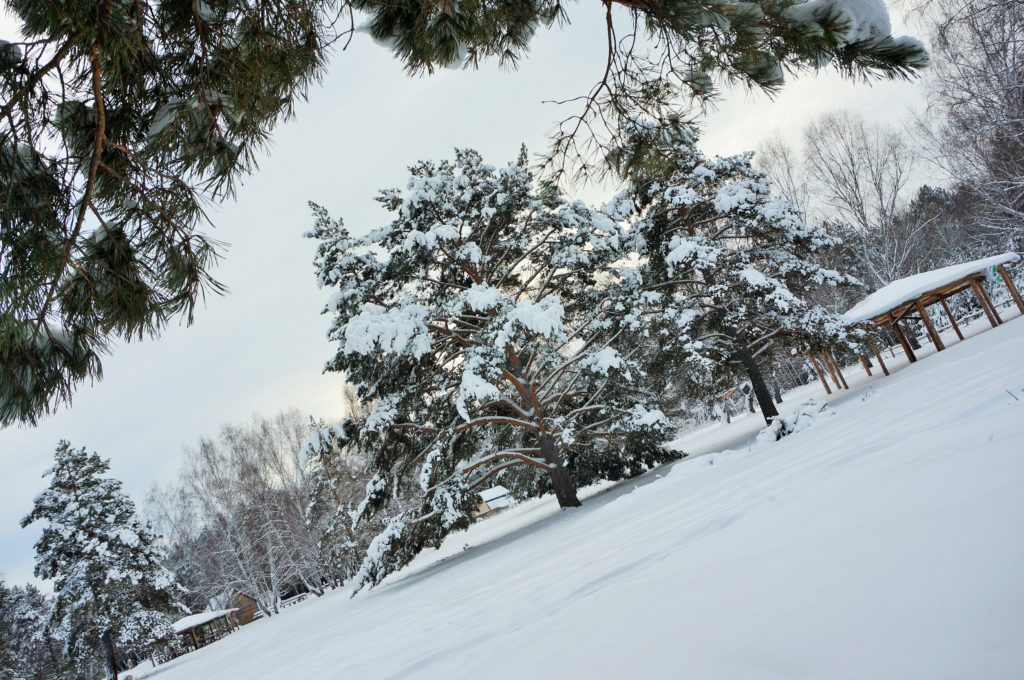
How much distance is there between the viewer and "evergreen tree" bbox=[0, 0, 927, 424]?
7.29 ft

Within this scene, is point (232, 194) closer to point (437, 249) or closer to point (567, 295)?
point (437, 249)

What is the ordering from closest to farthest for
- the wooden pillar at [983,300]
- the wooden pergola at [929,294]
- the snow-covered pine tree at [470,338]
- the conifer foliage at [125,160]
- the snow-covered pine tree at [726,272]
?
the conifer foliage at [125,160], the snow-covered pine tree at [470,338], the snow-covered pine tree at [726,272], the wooden pergola at [929,294], the wooden pillar at [983,300]

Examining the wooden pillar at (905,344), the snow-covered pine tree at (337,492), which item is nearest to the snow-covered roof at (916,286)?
the wooden pillar at (905,344)

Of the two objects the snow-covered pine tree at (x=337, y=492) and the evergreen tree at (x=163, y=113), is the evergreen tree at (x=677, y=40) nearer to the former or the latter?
the evergreen tree at (x=163, y=113)

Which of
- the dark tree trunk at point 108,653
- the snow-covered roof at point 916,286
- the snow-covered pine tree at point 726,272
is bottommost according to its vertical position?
the dark tree trunk at point 108,653

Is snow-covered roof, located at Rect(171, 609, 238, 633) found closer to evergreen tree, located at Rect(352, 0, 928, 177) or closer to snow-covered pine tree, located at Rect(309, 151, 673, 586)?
snow-covered pine tree, located at Rect(309, 151, 673, 586)

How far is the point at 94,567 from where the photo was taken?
62.7ft

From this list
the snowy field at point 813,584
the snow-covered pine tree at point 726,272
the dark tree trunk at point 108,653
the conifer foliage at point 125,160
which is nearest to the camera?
the snowy field at point 813,584

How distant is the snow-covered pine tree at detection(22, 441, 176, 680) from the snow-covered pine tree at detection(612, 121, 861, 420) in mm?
20310

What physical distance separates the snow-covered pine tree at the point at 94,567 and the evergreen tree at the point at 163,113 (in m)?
22.0

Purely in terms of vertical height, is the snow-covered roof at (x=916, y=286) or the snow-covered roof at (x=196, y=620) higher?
the snow-covered roof at (x=916, y=286)

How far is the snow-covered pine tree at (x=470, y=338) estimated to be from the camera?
10398mm

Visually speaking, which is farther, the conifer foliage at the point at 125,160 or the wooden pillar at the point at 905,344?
the wooden pillar at the point at 905,344

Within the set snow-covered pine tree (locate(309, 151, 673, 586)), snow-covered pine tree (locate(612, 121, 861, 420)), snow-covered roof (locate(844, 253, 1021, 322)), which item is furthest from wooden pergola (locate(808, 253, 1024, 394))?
snow-covered pine tree (locate(309, 151, 673, 586))
